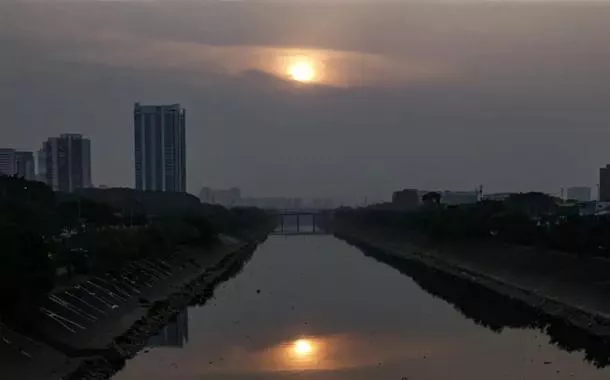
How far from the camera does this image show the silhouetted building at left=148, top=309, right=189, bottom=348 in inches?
981

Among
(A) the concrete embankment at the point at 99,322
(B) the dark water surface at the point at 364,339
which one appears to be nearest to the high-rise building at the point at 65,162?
(A) the concrete embankment at the point at 99,322

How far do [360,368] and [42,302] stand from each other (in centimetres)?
891

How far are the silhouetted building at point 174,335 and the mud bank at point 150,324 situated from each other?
0.23 meters

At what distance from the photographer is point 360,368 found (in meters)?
20.1

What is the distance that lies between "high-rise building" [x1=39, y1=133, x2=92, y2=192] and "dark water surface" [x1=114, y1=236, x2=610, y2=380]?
71.5 m

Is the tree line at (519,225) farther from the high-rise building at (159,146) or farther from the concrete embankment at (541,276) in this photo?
the high-rise building at (159,146)

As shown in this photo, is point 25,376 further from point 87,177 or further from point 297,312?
point 87,177

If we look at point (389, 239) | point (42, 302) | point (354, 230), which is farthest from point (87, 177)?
point (42, 302)

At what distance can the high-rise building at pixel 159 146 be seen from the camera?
122 meters

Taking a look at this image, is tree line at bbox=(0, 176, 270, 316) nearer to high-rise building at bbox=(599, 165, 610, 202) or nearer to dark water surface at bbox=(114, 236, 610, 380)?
dark water surface at bbox=(114, 236, 610, 380)

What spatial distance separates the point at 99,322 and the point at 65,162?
292ft

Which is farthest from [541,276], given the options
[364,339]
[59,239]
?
[59,239]

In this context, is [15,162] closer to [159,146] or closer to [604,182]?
[159,146]

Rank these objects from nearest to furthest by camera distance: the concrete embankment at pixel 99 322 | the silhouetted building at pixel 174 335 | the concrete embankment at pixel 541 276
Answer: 1. the concrete embankment at pixel 99 322
2. the silhouetted building at pixel 174 335
3. the concrete embankment at pixel 541 276
